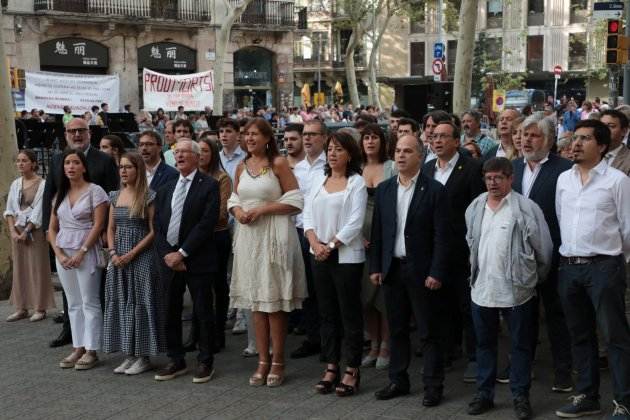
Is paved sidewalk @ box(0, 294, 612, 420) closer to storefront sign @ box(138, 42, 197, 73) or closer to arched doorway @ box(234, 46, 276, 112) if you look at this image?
storefront sign @ box(138, 42, 197, 73)

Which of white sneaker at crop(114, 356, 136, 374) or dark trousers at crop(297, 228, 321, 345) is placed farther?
dark trousers at crop(297, 228, 321, 345)

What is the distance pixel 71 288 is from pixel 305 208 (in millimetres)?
2438

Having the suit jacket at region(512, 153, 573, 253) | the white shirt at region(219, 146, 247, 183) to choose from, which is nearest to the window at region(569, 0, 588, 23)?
the white shirt at region(219, 146, 247, 183)

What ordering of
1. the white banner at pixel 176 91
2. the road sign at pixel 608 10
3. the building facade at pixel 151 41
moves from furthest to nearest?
the building facade at pixel 151 41
the white banner at pixel 176 91
the road sign at pixel 608 10

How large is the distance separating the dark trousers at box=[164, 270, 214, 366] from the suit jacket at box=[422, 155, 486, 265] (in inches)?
81.1

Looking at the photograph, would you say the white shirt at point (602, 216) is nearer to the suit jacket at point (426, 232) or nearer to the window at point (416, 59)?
the suit jacket at point (426, 232)

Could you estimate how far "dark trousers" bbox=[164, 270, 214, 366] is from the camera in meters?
7.30

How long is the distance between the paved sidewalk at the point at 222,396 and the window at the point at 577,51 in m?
55.4

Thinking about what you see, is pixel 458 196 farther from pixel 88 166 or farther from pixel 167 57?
pixel 167 57

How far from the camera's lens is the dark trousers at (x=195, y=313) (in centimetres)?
730

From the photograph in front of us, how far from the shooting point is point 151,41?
137 ft

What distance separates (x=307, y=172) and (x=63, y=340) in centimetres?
291

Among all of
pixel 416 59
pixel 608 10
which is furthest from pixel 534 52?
pixel 608 10

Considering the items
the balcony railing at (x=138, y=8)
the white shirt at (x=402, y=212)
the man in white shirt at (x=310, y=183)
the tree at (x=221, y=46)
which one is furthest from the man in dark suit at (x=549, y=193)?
the balcony railing at (x=138, y=8)
